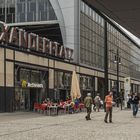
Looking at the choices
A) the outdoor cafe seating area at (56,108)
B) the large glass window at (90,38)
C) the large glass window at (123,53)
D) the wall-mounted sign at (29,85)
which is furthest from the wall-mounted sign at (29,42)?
the large glass window at (123,53)

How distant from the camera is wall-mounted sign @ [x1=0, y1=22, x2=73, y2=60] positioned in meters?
37.9

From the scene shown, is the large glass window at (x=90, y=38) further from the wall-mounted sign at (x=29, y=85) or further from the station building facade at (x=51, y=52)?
the wall-mounted sign at (x=29, y=85)

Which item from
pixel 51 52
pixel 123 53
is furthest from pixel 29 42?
pixel 123 53

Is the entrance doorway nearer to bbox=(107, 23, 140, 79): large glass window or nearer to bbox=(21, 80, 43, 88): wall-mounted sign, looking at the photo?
bbox=(21, 80, 43, 88): wall-mounted sign

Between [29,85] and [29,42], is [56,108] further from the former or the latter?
[29,42]

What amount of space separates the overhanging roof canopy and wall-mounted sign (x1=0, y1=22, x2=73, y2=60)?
93.7 feet

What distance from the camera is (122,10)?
315 inches

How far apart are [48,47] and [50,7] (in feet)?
43.0

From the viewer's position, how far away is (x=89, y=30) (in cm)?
6369

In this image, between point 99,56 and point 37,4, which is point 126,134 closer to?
point 37,4

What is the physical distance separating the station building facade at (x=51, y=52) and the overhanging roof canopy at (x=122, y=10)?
21.1m

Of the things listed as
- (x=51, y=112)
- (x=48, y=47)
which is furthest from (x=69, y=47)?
(x=51, y=112)

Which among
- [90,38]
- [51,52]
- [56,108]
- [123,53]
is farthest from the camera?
[123,53]

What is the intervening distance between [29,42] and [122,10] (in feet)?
116
